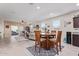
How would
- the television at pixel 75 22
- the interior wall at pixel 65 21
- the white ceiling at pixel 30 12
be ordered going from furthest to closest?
the television at pixel 75 22 → the interior wall at pixel 65 21 → the white ceiling at pixel 30 12

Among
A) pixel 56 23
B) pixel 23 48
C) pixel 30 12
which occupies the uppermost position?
pixel 30 12

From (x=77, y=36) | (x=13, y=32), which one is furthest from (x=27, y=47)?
(x=77, y=36)

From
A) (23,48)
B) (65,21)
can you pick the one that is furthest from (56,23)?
(23,48)

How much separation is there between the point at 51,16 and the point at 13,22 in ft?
3.50

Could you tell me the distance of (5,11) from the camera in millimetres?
3059

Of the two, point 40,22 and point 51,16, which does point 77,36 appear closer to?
point 51,16

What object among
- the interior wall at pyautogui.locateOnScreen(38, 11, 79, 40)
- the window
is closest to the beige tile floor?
the interior wall at pyautogui.locateOnScreen(38, 11, 79, 40)

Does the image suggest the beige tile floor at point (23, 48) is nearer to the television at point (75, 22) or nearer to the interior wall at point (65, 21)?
the interior wall at point (65, 21)

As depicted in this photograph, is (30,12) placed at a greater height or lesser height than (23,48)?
greater

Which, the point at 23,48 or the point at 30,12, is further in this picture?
the point at 23,48

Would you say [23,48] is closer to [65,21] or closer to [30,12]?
[30,12]

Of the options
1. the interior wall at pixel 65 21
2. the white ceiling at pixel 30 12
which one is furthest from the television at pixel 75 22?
the white ceiling at pixel 30 12

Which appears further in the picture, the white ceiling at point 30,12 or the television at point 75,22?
the television at point 75,22

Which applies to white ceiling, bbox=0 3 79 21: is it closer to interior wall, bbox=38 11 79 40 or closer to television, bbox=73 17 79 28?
interior wall, bbox=38 11 79 40
